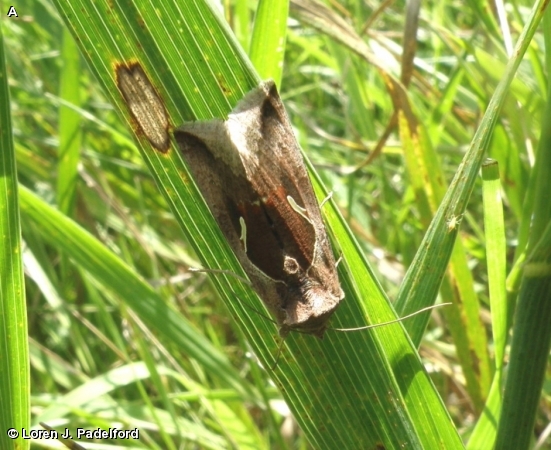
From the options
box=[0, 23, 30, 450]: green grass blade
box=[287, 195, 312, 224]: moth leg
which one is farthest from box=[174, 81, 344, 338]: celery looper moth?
box=[0, 23, 30, 450]: green grass blade

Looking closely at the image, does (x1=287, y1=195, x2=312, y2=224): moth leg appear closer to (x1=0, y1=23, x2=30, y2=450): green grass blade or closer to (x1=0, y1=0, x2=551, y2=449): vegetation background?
(x1=0, y1=0, x2=551, y2=449): vegetation background

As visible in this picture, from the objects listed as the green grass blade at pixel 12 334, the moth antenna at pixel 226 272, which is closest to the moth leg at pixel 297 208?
the moth antenna at pixel 226 272

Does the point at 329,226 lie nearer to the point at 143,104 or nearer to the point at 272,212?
the point at 272,212

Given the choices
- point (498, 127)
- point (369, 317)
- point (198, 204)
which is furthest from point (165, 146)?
point (498, 127)

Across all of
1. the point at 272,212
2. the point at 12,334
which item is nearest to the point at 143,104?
the point at 272,212

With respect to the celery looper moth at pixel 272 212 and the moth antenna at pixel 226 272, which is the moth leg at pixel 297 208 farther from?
the moth antenna at pixel 226 272

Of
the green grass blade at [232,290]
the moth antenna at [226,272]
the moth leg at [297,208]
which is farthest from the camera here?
the moth leg at [297,208]

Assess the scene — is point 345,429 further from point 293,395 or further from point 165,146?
point 165,146
